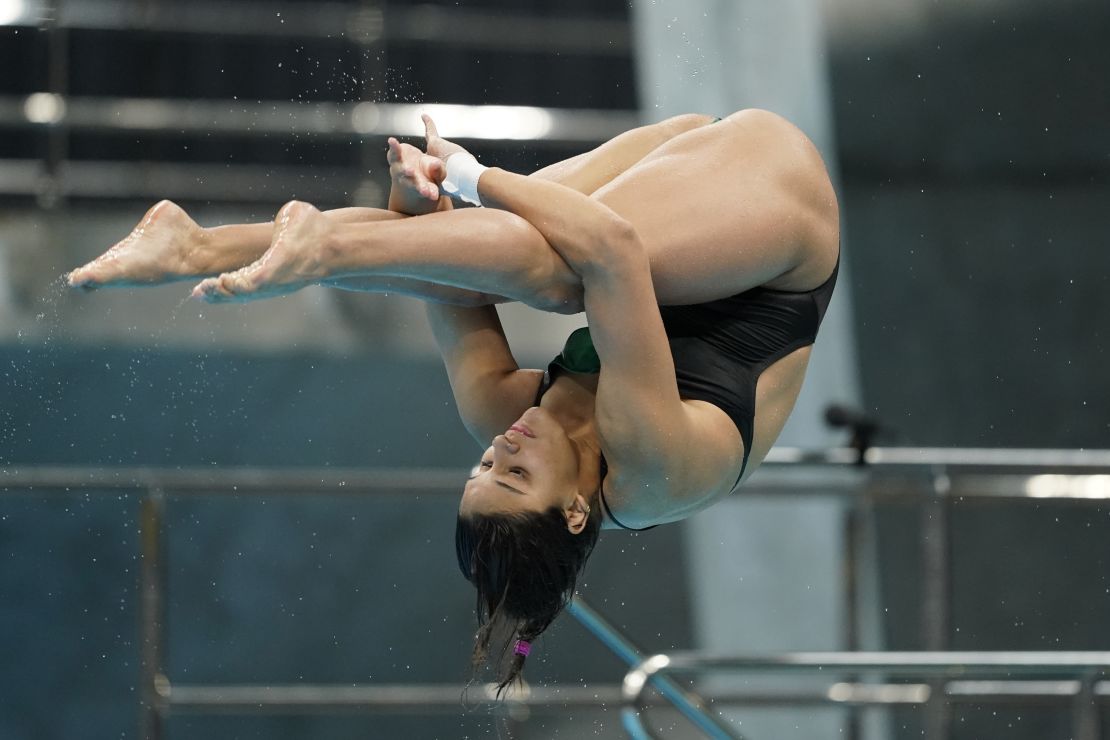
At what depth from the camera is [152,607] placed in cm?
375

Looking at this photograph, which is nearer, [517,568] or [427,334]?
[517,568]

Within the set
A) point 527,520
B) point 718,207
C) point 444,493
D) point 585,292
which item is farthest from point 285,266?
point 444,493

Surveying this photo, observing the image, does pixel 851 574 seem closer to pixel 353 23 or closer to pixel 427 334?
pixel 427 334

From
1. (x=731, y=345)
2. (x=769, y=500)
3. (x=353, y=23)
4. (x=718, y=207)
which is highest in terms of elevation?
(x=353, y=23)

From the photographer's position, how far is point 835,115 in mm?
6367

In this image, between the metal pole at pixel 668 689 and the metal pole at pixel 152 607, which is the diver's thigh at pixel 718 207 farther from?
the metal pole at pixel 152 607

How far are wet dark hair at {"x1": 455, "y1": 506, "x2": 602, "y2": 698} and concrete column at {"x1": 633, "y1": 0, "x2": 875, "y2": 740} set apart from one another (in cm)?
274

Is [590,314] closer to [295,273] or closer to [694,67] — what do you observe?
[295,273]

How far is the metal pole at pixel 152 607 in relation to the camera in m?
3.74

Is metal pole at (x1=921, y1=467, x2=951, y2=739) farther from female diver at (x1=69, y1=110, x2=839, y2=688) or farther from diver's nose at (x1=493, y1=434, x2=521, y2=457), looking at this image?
diver's nose at (x1=493, y1=434, x2=521, y2=457)

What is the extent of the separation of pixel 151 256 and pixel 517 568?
79 cm

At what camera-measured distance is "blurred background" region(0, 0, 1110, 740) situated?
17.6 feet

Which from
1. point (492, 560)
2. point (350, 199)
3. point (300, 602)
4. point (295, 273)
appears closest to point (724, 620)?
point (300, 602)

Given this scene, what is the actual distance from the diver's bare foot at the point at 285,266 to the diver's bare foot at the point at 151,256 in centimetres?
18
